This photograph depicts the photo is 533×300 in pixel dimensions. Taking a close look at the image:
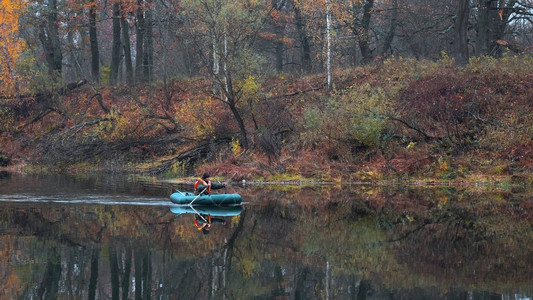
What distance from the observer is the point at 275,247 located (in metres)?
13.2

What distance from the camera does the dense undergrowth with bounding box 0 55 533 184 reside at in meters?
25.7

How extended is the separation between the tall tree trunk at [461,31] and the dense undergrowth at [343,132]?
2.04ft

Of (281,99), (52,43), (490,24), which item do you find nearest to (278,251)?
(281,99)

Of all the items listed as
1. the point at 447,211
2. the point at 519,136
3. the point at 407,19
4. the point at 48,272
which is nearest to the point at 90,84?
the point at 407,19

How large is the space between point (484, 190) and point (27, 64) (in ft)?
103

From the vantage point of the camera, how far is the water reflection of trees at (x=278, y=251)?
10.1 meters

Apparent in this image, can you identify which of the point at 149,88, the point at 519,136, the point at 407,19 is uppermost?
the point at 407,19

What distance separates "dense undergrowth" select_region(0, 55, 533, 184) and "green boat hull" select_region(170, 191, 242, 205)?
745 cm

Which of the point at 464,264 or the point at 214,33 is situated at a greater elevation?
the point at 214,33

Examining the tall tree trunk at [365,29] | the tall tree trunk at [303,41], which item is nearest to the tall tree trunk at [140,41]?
the tall tree trunk at [303,41]

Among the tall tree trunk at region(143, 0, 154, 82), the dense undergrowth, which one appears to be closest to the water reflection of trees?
the dense undergrowth

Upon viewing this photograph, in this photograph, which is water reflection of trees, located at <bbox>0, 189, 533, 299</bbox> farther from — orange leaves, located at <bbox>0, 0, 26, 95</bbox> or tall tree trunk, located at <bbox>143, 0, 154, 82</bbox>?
orange leaves, located at <bbox>0, 0, 26, 95</bbox>

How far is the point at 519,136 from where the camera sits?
83.4ft

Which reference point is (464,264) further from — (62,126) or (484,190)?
(62,126)
